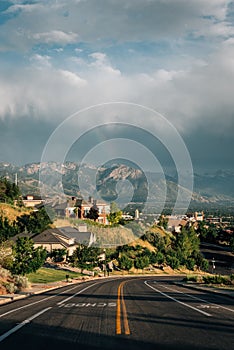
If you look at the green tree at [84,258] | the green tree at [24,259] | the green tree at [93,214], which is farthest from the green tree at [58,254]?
the green tree at [93,214]

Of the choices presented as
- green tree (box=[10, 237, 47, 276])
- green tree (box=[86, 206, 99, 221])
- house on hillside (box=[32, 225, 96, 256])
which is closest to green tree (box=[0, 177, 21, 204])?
house on hillside (box=[32, 225, 96, 256])

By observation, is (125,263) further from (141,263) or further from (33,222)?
(33,222)

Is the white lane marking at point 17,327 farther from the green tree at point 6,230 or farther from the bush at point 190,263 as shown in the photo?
the bush at point 190,263

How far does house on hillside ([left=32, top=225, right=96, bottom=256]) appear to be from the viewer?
289 ft

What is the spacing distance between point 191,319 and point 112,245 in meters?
99.1

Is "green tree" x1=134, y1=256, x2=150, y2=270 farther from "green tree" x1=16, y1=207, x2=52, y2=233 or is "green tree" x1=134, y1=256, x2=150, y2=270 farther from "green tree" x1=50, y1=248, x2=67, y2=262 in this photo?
"green tree" x1=16, y1=207, x2=52, y2=233

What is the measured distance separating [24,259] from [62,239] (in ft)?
130

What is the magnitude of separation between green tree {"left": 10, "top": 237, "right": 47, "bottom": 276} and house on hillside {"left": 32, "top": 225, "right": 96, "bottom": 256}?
29199 millimetres

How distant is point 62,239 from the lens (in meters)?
92.0

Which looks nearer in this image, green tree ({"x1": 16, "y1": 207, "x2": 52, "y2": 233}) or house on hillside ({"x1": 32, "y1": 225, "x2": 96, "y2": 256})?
house on hillside ({"x1": 32, "y1": 225, "x2": 96, "y2": 256})

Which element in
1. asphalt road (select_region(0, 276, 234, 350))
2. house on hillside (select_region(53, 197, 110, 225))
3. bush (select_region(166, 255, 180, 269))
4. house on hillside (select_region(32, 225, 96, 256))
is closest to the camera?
asphalt road (select_region(0, 276, 234, 350))

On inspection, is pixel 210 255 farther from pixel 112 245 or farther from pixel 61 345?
pixel 61 345

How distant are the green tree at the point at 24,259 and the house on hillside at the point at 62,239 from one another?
29199 millimetres

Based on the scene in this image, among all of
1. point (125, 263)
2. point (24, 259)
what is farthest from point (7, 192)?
point (24, 259)
